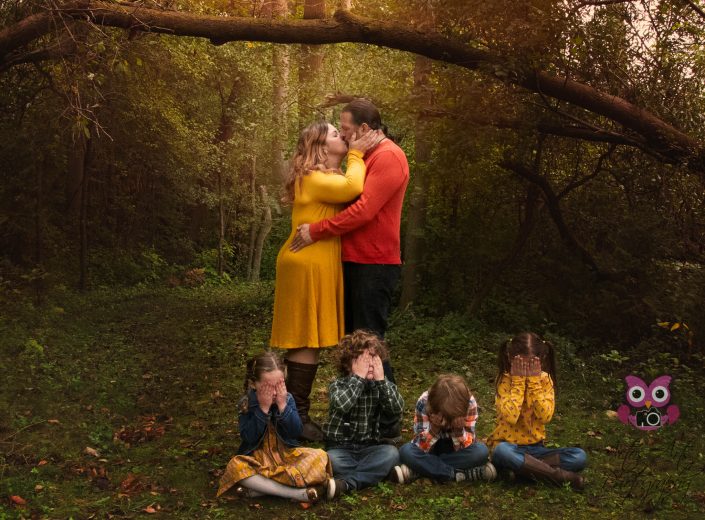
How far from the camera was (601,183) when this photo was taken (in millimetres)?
10273

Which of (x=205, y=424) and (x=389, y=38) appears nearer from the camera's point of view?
(x=205, y=424)

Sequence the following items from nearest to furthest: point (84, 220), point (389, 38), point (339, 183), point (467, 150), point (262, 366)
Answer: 1. point (262, 366)
2. point (339, 183)
3. point (389, 38)
4. point (467, 150)
5. point (84, 220)

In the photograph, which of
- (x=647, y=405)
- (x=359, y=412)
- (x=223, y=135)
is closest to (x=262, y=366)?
(x=359, y=412)

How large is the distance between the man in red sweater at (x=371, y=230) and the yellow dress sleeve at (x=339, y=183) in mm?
71

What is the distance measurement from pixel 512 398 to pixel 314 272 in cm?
158

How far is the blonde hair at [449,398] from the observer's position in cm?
497

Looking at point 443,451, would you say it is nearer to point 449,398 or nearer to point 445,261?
point 449,398

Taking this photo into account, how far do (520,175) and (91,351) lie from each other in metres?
5.75

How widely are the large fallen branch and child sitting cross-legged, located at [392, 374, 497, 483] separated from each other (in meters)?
4.22

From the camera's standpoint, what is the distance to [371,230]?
5691 millimetres

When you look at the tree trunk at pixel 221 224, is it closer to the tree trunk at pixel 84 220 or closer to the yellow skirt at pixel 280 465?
the tree trunk at pixel 84 220

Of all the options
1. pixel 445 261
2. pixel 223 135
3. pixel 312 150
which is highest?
pixel 223 135

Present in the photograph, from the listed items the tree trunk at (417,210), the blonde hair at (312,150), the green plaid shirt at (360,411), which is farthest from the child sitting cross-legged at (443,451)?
the tree trunk at (417,210)

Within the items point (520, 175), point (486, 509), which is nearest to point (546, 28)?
point (520, 175)
